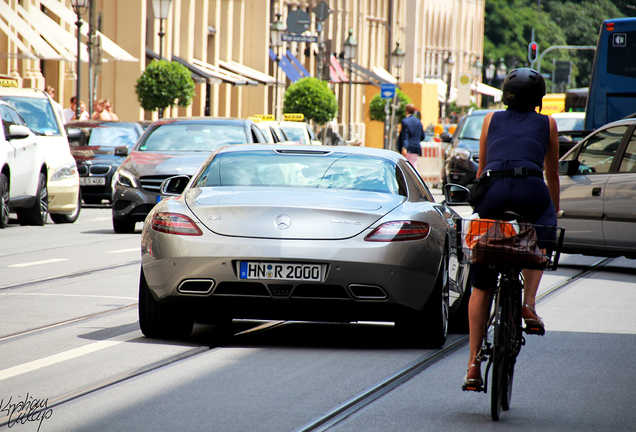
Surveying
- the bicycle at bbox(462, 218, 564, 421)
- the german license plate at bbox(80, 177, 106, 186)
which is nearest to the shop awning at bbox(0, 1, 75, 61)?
the german license plate at bbox(80, 177, 106, 186)

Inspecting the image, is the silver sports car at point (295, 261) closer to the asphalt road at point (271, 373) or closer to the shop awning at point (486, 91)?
the asphalt road at point (271, 373)

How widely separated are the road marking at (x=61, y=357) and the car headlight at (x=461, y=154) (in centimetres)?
1775

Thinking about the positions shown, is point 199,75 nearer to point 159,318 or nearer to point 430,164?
point 430,164

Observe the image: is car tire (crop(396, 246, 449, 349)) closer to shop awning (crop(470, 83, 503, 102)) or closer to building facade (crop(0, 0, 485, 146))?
building facade (crop(0, 0, 485, 146))

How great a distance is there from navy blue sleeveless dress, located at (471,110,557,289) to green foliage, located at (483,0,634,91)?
4166 inches

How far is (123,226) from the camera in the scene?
17.1 metres

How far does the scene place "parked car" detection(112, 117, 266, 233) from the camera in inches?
652

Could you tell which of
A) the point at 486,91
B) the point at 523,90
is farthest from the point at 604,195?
the point at 486,91

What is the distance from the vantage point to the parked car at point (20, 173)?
55.1 feet

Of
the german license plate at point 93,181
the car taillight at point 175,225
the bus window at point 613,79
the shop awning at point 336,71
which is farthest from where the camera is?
the shop awning at point 336,71

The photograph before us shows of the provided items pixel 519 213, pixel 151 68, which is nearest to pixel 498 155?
pixel 519 213

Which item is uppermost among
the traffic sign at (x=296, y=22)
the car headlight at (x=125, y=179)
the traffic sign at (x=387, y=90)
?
the traffic sign at (x=296, y=22)

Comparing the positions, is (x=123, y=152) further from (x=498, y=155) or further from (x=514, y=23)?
(x=514, y=23)

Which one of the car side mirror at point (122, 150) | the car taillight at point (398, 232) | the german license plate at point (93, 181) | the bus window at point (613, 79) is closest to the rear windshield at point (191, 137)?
the car side mirror at point (122, 150)
